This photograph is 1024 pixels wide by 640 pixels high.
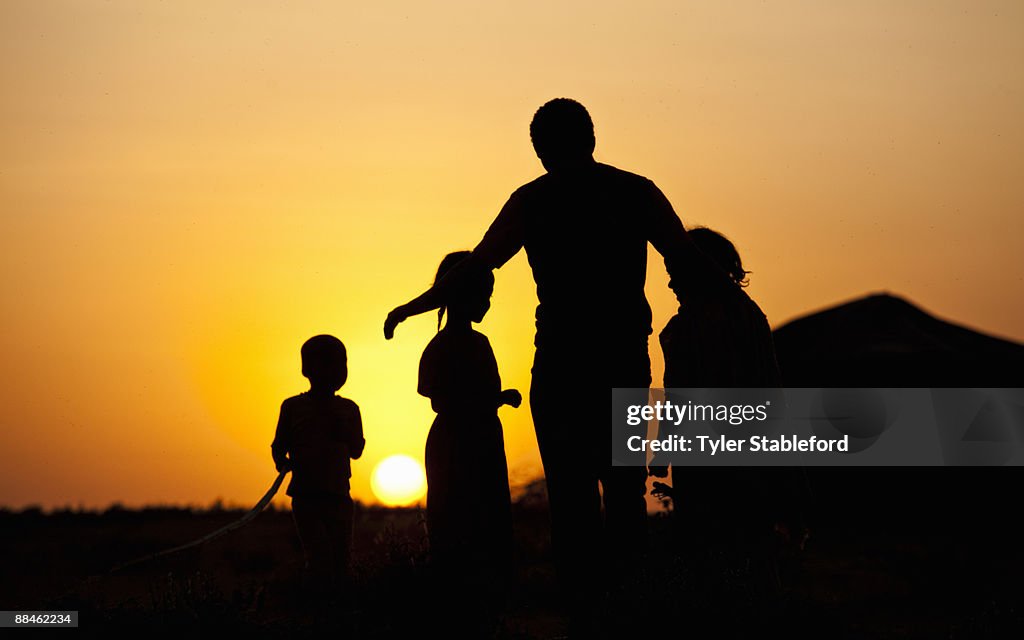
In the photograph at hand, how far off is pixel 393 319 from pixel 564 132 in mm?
1295

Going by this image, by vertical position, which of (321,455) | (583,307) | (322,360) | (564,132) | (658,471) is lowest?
(658,471)

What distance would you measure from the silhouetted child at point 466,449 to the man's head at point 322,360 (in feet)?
4.80

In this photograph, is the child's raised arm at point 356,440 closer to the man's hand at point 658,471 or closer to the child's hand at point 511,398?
the child's hand at point 511,398

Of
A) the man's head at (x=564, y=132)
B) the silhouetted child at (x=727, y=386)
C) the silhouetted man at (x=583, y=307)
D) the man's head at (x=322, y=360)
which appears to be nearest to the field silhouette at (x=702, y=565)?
the silhouetted child at (x=727, y=386)

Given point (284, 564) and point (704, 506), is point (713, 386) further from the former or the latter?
point (284, 564)

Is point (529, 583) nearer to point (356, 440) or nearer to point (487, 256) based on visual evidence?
point (356, 440)

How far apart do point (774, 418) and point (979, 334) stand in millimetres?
10209

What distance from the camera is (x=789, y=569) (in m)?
6.79

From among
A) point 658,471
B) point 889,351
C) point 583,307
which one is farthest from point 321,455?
point 889,351

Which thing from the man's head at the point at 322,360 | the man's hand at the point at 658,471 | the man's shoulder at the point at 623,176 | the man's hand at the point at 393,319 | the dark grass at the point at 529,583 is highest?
the man's shoulder at the point at 623,176

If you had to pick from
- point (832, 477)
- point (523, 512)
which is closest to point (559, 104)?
point (832, 477)

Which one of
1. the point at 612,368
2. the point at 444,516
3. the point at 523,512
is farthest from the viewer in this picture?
the point at 523,512

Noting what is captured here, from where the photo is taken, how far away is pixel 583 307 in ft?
20.2

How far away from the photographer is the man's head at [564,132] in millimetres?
6238
